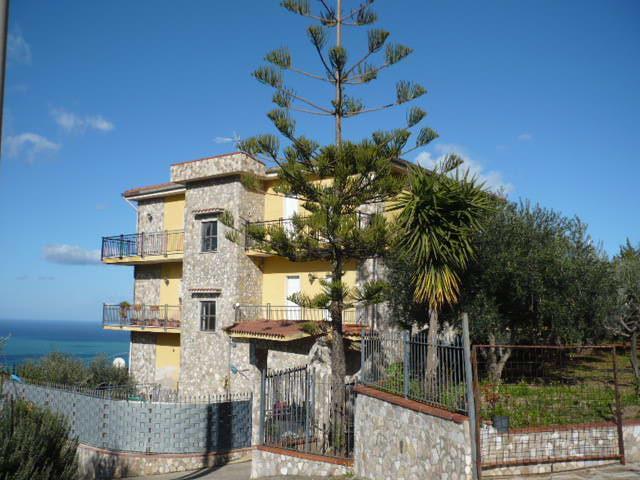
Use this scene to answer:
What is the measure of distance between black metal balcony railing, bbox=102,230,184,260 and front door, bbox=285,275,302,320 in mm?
5274

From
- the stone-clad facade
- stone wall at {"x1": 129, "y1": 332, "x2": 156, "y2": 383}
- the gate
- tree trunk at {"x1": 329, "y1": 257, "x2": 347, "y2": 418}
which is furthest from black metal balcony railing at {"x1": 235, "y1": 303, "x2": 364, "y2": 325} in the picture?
the gate

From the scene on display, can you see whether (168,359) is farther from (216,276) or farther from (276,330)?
(276,330)

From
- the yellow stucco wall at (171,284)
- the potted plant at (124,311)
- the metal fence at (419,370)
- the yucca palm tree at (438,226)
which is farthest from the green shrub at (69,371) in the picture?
the yucca palm tree at (438,226)

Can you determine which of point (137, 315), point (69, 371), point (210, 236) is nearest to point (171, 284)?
point (137, 315)

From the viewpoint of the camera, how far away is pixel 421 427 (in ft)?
31.9

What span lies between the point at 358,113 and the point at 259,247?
427cm

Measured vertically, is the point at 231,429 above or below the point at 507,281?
below

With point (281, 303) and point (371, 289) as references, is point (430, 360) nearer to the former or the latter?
point (371, 289)

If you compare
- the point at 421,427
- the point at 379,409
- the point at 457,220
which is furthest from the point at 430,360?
the point at 457,220

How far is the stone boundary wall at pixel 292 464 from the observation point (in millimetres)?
12242

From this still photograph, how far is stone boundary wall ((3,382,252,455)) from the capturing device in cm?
1599

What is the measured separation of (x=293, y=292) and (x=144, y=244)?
25.4 feet

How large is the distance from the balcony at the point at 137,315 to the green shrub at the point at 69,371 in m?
1.76

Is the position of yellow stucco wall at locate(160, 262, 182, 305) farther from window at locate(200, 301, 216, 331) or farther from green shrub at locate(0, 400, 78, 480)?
green shrub at locate(0, 400, 78, 480)
